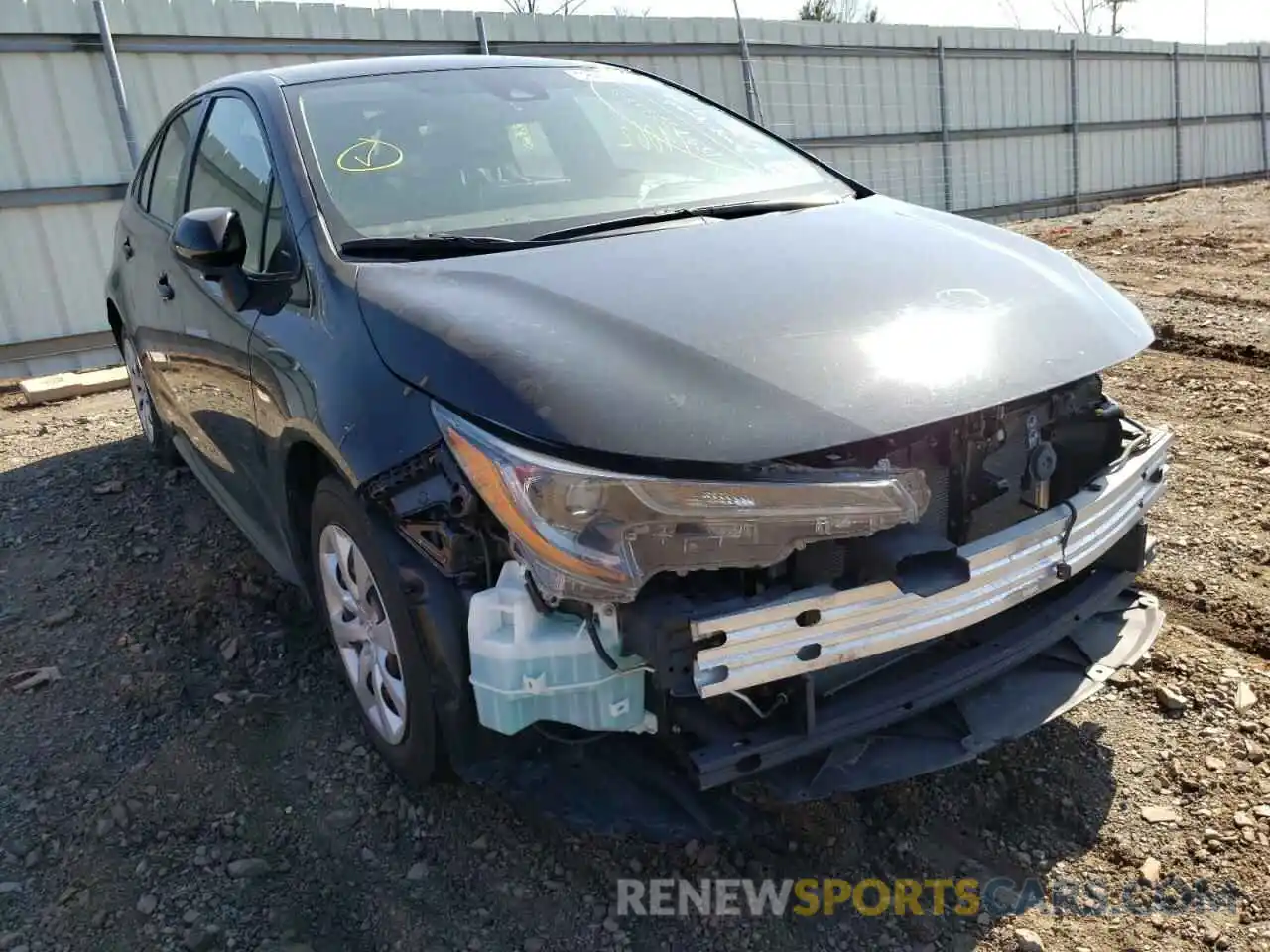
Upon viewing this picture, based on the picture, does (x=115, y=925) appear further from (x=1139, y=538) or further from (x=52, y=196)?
(x=52, y=196)

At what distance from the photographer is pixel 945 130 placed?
13609 mm

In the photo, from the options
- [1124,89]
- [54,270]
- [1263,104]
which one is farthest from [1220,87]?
[54,270]

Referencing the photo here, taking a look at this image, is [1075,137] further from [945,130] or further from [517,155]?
[517,155]

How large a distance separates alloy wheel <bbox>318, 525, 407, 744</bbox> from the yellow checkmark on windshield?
101cm

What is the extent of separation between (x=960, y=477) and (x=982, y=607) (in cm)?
27

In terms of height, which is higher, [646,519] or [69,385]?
[646,519]

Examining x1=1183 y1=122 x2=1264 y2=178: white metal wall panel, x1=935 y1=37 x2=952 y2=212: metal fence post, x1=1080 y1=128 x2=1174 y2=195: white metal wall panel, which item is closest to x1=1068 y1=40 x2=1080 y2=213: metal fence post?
x1=1080 y1=128 x2=1174 y2=195: white metal wall panel

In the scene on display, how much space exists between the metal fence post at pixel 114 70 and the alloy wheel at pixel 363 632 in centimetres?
678

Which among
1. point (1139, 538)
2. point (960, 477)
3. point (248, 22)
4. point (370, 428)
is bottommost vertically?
point (1139, 538)

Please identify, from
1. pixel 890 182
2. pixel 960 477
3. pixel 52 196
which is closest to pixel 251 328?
pixel 960 477

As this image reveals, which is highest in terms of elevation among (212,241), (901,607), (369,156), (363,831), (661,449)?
→ (369,156)

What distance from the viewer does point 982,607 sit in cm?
212

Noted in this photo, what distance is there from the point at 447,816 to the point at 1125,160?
17012mm

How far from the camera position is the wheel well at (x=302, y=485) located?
8.27ft
